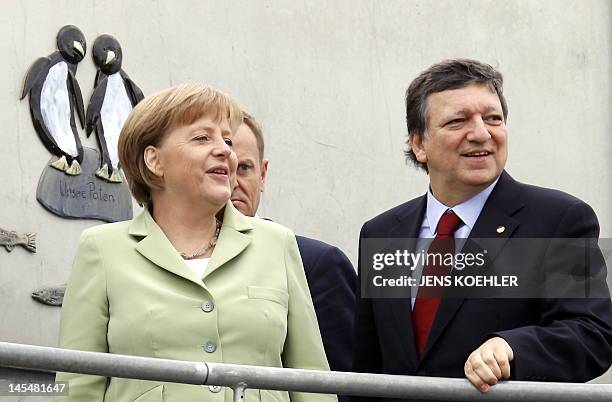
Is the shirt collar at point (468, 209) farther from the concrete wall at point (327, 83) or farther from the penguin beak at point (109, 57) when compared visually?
the penguin beak at point (109, 57)

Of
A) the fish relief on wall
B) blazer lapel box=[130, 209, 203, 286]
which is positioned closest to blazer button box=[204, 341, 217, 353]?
blazer lapel box=[130, 209, 203, 286]

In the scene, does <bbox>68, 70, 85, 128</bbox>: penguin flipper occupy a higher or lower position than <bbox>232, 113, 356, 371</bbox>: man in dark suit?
higher

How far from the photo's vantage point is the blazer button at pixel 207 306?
11.7 ft

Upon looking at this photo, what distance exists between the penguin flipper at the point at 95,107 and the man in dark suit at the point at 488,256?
168 inches

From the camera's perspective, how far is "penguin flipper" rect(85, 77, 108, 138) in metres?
8.24

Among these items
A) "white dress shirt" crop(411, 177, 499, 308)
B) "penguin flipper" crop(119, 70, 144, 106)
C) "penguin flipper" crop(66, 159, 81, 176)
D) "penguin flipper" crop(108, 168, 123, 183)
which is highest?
"penguin flipper" crop(119, 70, 144, 106)

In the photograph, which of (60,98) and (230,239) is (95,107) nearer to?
(60,98)

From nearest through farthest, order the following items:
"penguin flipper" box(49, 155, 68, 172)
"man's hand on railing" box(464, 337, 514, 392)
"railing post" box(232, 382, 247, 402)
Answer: "railing post" box(232, 382, 247, 402) → "man's hand on railing" box(464, 337, 514, 392) → "penguin flipper" box(49, 155, 68, 172)

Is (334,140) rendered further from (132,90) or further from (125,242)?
(125,242)

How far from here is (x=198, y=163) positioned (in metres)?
3.74

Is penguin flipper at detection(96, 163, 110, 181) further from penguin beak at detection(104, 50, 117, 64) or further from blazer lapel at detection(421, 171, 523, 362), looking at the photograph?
blazer lapel at detection(421, 171, 523, 362)

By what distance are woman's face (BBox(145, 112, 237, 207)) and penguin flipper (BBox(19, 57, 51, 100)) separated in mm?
4262

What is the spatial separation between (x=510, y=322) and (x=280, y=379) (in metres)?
0.93

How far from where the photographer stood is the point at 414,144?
4.25m
